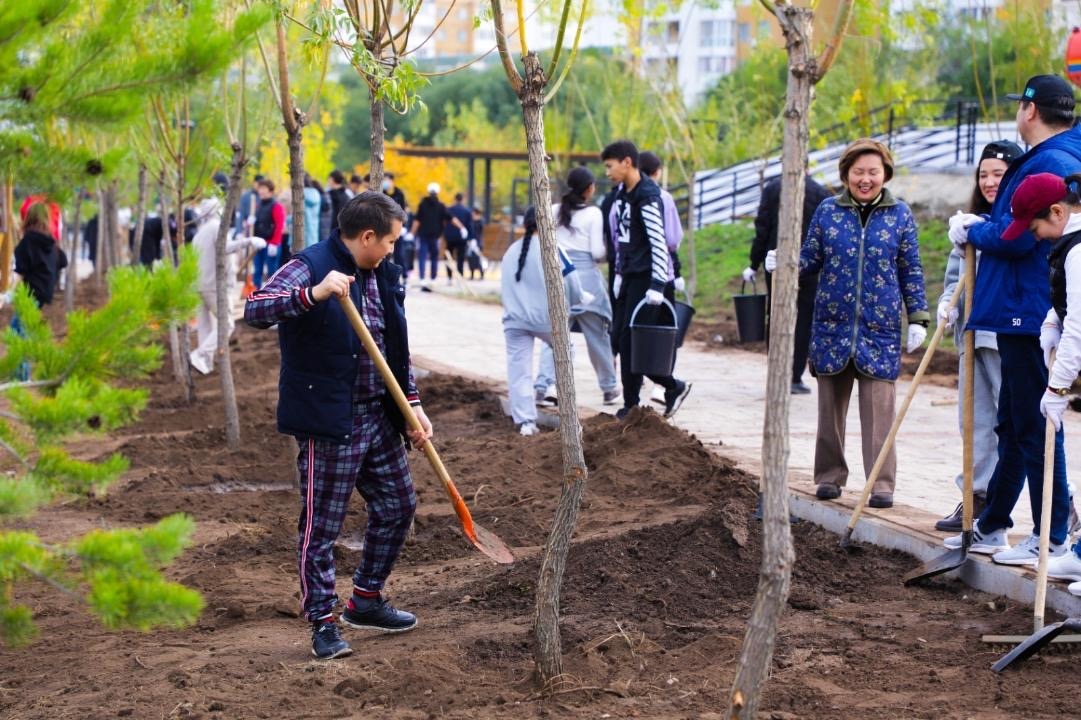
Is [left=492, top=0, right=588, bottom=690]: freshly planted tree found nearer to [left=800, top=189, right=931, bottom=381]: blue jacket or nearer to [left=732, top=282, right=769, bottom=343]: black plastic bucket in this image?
[left=800, top=189, right=931, bottom=381]: blue jacket

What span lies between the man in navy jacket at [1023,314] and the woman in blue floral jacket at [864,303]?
97cm

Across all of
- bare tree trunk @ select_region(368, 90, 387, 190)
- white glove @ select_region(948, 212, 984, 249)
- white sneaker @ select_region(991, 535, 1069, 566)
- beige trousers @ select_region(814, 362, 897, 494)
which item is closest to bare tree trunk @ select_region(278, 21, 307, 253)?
bare tree trunk @ select_region(368, 90, 387, 190)

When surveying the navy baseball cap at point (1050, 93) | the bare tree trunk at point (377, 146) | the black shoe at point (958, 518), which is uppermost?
the navy baseball cap at point (1050, 93)

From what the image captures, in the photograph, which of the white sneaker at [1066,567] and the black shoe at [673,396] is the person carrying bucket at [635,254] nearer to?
the black shoe at [673,396]

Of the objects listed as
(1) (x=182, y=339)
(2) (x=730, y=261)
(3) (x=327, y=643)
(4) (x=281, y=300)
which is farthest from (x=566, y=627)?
(2) (x=730, y=261)

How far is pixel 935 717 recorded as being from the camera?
4.07 metres

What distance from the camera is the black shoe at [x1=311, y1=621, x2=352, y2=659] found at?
477 centimetres

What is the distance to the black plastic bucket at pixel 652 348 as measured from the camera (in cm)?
917

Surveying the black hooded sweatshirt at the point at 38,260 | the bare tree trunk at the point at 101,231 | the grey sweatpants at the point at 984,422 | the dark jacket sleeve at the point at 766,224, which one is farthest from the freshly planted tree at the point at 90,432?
the bare tree trunk at the point at 101,231

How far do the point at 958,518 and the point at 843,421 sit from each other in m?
0.92

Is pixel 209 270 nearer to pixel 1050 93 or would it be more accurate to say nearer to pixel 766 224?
pixel 766 224

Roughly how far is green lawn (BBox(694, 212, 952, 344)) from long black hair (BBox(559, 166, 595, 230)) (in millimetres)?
5224

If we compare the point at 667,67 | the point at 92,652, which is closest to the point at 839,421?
the point at 92,652

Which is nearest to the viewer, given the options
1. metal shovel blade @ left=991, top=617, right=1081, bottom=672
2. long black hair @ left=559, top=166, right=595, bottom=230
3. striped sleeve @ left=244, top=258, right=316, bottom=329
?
metal shovel blade @ left=991, top=617, right=1081, bottom=672
